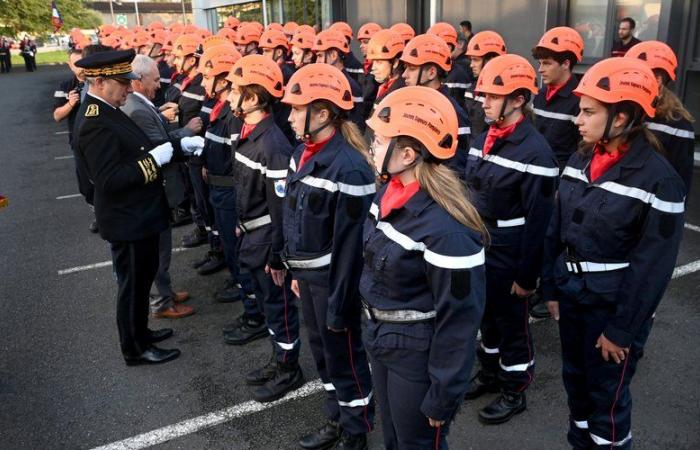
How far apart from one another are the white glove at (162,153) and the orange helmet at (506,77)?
2440 millimetres

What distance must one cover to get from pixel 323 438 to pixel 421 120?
7.72 ft

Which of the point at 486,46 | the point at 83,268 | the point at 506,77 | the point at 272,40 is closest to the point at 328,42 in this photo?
the point at 272,40

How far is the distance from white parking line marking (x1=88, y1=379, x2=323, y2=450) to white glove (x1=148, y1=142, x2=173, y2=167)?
196 cm

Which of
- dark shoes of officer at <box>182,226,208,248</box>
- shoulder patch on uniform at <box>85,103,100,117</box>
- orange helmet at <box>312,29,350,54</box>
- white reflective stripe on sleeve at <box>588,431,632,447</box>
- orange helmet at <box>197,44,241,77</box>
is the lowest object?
dark shoes of officer at <box>182,226,208,248</box>

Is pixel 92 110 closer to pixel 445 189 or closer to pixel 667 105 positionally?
pixel 445 189

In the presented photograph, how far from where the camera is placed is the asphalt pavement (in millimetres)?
3969

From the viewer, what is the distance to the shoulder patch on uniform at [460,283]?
2408 millimetres

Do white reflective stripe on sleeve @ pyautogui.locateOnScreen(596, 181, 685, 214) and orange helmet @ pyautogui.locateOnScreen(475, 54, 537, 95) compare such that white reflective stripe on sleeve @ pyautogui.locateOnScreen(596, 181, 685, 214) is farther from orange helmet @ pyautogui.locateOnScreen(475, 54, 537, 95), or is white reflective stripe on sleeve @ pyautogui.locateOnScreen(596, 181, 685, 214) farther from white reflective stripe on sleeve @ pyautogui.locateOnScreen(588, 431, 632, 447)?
white reflective stripe on sleeve @ pyautogui.locateOnScreen(588, 431, 632, 447)

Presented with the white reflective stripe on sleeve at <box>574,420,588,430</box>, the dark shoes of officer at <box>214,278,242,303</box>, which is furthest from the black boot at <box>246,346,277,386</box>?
the white reflective stripe on sleeve at <box>574,420,588,430</box>

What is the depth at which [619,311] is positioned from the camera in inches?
115

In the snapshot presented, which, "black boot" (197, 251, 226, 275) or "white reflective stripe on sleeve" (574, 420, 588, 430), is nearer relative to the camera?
"white reflective stripe on sleeve" (574, 420, 588, 430)

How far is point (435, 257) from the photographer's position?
2441mm

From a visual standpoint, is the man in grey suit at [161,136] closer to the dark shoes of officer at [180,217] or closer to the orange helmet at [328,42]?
the dark shoes of officer at [180,217]

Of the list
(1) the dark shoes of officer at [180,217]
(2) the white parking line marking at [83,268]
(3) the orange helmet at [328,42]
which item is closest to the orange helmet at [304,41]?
(3) the orange helmet at [328,42]
